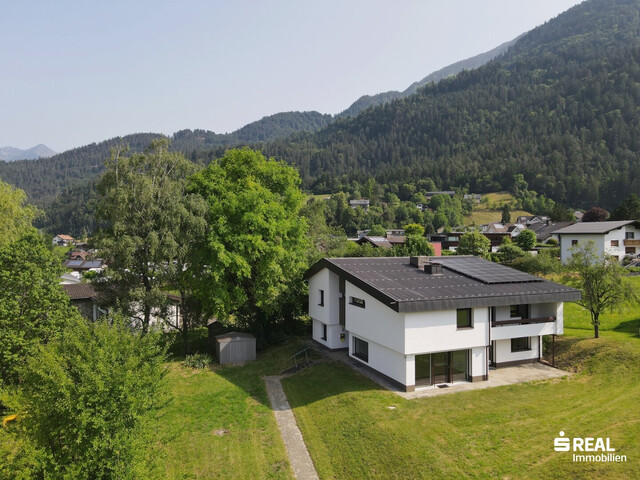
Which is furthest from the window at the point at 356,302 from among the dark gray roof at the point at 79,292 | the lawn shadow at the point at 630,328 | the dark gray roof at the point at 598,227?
the dark gray roof at the point at 598,227

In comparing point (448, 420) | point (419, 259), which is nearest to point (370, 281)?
point (419, 259)

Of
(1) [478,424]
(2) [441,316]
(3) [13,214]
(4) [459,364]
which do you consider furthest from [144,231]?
(1) [478,424]

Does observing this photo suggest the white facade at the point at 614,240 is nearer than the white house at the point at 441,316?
No

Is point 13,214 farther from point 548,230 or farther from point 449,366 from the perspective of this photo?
point 548,230

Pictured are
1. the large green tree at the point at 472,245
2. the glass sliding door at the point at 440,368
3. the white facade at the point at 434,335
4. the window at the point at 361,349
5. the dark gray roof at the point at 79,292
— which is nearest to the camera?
the white facade at the point at 434,335

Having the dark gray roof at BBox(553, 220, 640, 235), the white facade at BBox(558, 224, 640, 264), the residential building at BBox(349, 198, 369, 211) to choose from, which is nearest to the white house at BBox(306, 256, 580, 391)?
the dark gray roof at BBox(553, 220, 640, 235)

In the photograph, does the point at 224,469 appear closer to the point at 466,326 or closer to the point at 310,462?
the point at 310,462

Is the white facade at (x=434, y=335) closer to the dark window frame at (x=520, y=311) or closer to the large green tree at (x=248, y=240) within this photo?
the dark window frame at (x=520, y=311)
